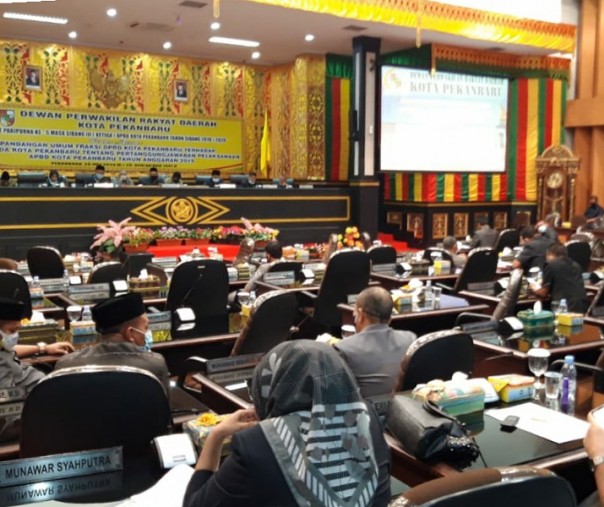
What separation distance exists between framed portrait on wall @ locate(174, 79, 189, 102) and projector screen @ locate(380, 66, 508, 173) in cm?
389

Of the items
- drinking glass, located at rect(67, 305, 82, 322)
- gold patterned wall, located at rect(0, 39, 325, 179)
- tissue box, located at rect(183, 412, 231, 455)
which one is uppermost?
gold patterned wall, located at rect(0, 39, 325, 179)

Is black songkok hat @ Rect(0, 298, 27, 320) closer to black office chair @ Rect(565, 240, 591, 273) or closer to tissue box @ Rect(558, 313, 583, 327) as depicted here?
tissue box @ Rect(558, 313, 583, 327)

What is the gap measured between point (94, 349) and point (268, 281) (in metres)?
2.95

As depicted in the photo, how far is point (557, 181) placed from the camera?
13.2m

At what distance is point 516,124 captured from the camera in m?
13.7

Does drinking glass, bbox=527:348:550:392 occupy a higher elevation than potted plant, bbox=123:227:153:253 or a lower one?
lower

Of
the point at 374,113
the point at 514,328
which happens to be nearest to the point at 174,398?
the point at 514,328

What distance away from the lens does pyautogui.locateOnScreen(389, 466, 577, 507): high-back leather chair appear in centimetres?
118

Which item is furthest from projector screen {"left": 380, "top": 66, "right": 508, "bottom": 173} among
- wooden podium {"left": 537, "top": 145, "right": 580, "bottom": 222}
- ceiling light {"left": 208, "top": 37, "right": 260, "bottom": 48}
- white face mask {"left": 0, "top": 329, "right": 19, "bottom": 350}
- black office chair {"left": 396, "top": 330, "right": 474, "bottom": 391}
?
Answer: white face mask {"left": 0, "top": 329, "right": 19, "bottom": 350}

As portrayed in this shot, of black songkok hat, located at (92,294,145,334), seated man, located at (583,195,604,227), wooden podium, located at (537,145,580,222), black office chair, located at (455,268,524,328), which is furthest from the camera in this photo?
wooden podium, located at (537,145,580,222)

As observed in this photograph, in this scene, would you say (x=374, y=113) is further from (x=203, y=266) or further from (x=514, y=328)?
(x=514, y=328)

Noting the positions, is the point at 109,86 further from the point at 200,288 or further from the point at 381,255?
the point at 200,288

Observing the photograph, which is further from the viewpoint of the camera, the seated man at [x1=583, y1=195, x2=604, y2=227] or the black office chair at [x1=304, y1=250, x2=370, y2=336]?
the seated man at [x1=583, y1=195, x2=604, y2=227]

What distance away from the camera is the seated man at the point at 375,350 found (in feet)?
9.26
